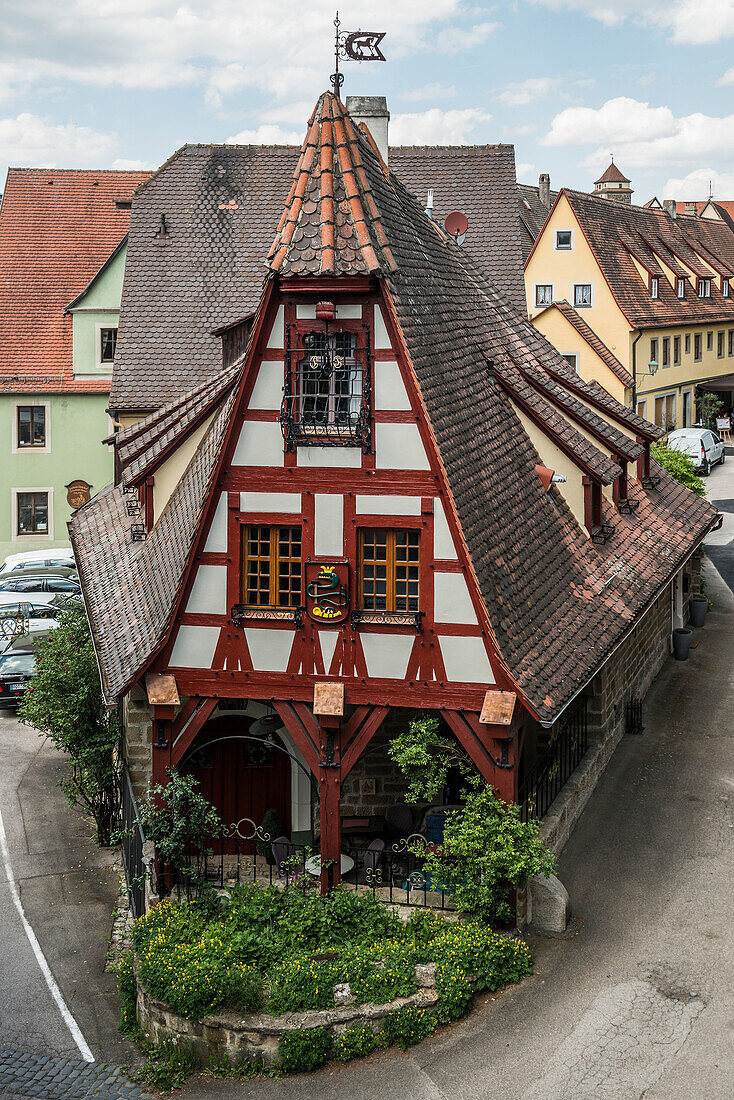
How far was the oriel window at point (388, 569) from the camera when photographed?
560 inches

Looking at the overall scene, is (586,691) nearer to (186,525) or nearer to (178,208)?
(186,525)

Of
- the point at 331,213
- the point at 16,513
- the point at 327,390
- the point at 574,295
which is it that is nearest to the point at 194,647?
the point at 327,390

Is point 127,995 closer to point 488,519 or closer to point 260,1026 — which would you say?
point 260,1026

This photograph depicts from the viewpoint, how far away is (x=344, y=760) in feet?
47.6

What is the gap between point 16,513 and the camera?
1583 inches

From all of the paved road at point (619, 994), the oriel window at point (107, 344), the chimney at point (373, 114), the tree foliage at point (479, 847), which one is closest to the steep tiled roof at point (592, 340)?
Result: the oriel window at point (107, 344)

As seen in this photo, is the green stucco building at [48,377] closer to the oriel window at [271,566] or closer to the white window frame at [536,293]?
the white window frame at [536,293]

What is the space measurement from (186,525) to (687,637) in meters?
12.4

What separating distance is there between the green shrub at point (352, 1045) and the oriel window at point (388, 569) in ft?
14.7

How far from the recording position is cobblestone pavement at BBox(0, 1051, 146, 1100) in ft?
40.4

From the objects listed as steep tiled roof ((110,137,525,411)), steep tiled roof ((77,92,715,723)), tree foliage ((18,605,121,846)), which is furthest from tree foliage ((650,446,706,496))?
tree foliage ((18,605,121,846))

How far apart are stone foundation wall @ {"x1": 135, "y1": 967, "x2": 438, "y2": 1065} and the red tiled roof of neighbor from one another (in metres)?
29.9

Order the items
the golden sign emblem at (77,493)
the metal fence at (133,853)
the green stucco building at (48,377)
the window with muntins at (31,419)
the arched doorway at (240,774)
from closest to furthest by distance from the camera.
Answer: the metal fence at (133,853) → the arched doorway at (240,774) → the golden sign emblem at (77,493) → the green stucco building at (48,377) → the window with muntins at (31,419)

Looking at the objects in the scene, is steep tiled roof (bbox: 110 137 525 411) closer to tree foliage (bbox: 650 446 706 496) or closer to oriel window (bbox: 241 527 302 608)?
tree foliage (bbox: 650 446 706 496)
